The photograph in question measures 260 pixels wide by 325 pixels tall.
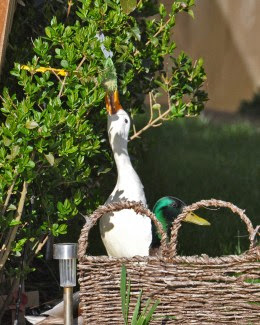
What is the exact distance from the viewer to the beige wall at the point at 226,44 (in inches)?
374

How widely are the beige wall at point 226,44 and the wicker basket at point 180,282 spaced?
5962mm

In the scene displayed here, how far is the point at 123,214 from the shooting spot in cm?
389

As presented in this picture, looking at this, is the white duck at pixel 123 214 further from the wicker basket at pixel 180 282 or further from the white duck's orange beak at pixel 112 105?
the wicker basket at pixel 180 282

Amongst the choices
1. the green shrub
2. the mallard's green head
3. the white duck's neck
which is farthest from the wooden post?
the mallard's green head

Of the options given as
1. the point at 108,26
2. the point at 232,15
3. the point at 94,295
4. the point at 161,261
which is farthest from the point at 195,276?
the point at 232,15

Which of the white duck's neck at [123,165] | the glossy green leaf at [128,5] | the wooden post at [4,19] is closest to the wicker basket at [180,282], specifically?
the white duck's neck at [123,165]

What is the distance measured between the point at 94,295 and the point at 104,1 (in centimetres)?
117

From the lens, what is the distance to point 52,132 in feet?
11.4

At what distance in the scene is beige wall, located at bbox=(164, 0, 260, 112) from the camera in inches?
374

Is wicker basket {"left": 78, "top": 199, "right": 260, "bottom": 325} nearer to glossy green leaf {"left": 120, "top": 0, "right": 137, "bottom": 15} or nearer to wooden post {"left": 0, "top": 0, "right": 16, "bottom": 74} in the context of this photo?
wooden post {"left": 0, "top": 0, "right": 16, "bottom": 74}

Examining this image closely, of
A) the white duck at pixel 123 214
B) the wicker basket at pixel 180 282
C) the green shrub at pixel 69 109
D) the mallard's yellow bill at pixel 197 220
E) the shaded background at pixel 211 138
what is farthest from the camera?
the shaded background at pixel 211 138

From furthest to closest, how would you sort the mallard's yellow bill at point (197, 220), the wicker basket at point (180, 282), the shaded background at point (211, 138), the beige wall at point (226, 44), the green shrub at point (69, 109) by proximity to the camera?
the beige wall at point (226, 44)
the shaded background at point (211, 138)
the mallard's yellow bill at point (197, 220)
the wicker basket at point (180, 282)
the green shrub at point (69, 109)

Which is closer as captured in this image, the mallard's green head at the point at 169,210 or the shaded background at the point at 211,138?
the mallard's green head at the point at 169,210

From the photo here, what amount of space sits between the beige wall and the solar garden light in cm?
604
